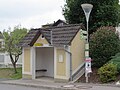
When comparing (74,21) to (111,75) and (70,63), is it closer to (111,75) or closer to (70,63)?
(70,63)

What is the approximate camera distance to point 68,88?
17.7 meters

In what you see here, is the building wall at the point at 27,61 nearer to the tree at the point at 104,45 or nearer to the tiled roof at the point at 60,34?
the tiled roof at the point at 60,34

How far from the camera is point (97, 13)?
2748 centimetres

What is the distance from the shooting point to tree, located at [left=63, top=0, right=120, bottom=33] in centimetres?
2753

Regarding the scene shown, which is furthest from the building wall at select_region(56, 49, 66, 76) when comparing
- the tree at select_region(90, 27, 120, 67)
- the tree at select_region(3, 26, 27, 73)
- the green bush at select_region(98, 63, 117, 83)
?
the tree at select_region(3, 26, 27, 73)

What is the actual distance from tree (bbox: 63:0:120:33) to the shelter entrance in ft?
13.9

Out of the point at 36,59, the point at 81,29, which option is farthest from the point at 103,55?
the point at 36,59

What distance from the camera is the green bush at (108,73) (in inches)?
759

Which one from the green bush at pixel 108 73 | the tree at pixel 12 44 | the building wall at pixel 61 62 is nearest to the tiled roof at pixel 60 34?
the building wall at pixel 61 62

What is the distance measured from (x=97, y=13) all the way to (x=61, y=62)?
752 cm

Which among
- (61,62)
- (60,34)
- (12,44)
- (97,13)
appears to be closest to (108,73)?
(61,62)

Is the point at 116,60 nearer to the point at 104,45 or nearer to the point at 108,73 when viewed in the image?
Answer: the point at 104,45

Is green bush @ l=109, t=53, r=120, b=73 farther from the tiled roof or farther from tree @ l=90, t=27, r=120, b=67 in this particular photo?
the tiled roof

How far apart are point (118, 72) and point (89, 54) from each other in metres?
3.10
